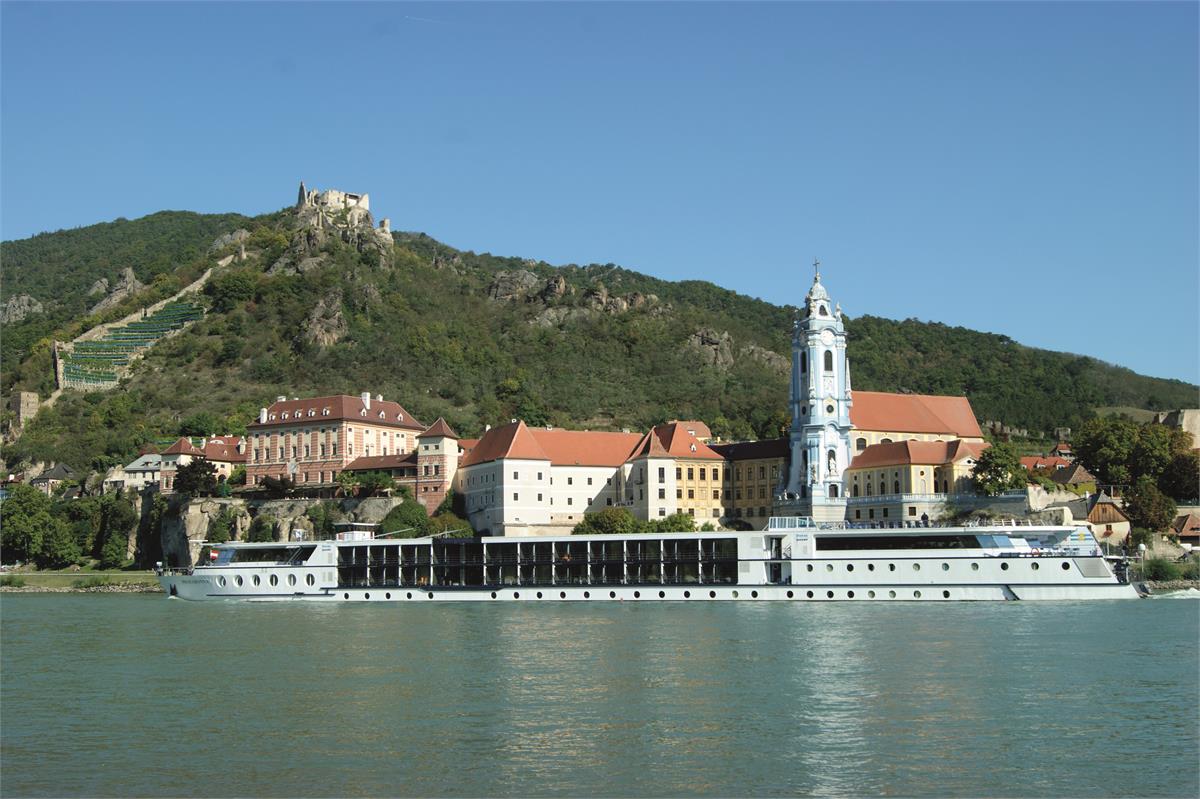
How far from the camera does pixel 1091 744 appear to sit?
88.3 feet

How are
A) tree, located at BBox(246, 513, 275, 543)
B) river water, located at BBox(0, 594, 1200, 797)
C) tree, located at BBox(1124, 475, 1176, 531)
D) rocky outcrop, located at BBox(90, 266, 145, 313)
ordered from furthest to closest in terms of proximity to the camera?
rocky outcrop, located at BBox(90, 266, 145, 313)
tree, located at BBox(246, 513, 275, 543)
tree, located at BBox(1124, 475, 1176, 531)
river water, located at BBox(0, 594, 1200, 797)

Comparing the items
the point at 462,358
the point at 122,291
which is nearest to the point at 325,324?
the point at 462,358

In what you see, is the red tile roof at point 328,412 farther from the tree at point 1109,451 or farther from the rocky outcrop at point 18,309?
the rocky outcrop at point 18,309

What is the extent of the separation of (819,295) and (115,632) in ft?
163

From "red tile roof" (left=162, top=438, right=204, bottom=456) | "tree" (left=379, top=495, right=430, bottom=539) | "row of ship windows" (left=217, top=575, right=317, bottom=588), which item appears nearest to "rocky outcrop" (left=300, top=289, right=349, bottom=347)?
"red tile roof" (left=162, top=438, right=204, bottom=456)

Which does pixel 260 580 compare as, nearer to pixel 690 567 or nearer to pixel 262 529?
pixel 262 529

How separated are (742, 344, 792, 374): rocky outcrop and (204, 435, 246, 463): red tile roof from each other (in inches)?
2307

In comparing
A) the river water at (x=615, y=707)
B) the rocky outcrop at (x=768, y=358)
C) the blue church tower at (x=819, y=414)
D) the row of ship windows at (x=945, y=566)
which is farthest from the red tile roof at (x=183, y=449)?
the rocky outcrop at (x=768, y=358)

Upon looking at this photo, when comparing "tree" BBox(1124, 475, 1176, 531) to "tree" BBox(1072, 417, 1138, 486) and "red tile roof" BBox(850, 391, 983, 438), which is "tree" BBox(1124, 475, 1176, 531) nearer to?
"tree" BBox(1072, 417, 1138, 486)

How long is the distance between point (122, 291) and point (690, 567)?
109 m

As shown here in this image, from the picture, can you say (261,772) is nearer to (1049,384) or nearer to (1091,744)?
(1091,744)

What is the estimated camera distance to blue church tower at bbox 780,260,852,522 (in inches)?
3147

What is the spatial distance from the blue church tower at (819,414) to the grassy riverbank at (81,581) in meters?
37.9

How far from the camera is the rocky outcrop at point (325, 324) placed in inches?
4877
